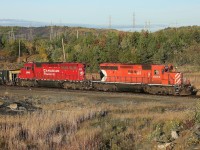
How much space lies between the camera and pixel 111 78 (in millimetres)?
37281

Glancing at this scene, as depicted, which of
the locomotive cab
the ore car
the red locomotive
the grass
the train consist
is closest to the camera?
the grass

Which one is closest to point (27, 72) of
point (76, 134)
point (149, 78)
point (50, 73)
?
point (50, 73)

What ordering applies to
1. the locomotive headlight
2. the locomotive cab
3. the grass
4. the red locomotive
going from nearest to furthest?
1. the grass
2. the red locomotive
3. the locomotive headlight
4. the locomotive cab

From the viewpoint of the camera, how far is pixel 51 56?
10219cm

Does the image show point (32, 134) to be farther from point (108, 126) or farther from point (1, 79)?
point (1, 79)

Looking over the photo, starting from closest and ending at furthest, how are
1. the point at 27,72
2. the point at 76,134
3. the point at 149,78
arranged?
1. the point at 76,134
2. the point at 149,78
3. the point at 27,72

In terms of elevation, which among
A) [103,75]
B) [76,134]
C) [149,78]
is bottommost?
[76,134]

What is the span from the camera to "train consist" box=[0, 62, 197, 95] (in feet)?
111

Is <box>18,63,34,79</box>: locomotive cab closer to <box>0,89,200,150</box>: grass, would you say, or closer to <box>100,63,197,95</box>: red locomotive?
<box>100,63,197,95</box>: red locomotive

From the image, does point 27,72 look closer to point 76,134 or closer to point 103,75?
point 103,75

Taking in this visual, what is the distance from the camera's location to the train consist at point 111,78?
111 feet

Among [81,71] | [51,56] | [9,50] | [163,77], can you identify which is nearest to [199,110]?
[163,77]

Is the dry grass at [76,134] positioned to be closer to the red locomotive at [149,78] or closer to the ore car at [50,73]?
the red locomotive at [149,78]

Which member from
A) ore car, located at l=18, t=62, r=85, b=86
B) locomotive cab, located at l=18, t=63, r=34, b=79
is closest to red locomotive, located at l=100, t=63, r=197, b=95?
ore car, located at l=18, t=62, r=85, b=86
